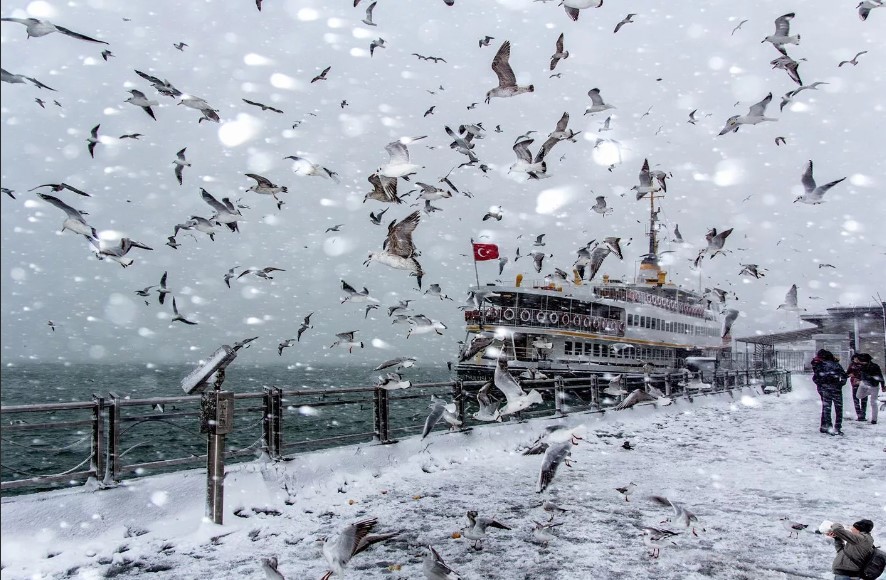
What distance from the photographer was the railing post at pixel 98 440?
20.0ft

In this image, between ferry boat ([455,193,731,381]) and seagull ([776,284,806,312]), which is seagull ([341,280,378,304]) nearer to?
seagull ([776,284,806,312])

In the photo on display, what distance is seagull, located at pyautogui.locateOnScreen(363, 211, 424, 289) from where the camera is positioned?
7.20 meters

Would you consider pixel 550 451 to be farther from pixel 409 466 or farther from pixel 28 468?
pixel 28 468

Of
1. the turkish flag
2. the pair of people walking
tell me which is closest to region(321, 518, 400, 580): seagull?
the pair of people walking

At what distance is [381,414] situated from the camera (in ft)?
31.8

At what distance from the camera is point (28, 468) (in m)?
23.7

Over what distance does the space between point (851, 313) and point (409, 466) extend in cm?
4145

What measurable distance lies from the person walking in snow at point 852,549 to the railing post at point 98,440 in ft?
22.2

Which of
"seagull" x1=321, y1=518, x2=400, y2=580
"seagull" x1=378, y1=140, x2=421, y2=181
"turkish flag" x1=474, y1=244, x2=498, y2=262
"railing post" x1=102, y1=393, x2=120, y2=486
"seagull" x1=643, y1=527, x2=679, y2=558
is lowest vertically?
"seagull" x1=643, y1=527, x2=679, y2=558

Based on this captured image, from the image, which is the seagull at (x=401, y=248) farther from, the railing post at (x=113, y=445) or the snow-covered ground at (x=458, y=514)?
the railing post at (x=113, y=445)

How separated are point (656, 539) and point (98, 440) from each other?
5.79 metres

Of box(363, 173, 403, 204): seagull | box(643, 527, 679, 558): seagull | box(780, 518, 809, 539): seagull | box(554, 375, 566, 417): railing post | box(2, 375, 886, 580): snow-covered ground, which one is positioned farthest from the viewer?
box(554, 375, 566, 417): railing post

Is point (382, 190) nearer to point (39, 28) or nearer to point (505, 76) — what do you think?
point (505, 76)

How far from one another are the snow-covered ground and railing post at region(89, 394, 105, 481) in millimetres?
244
